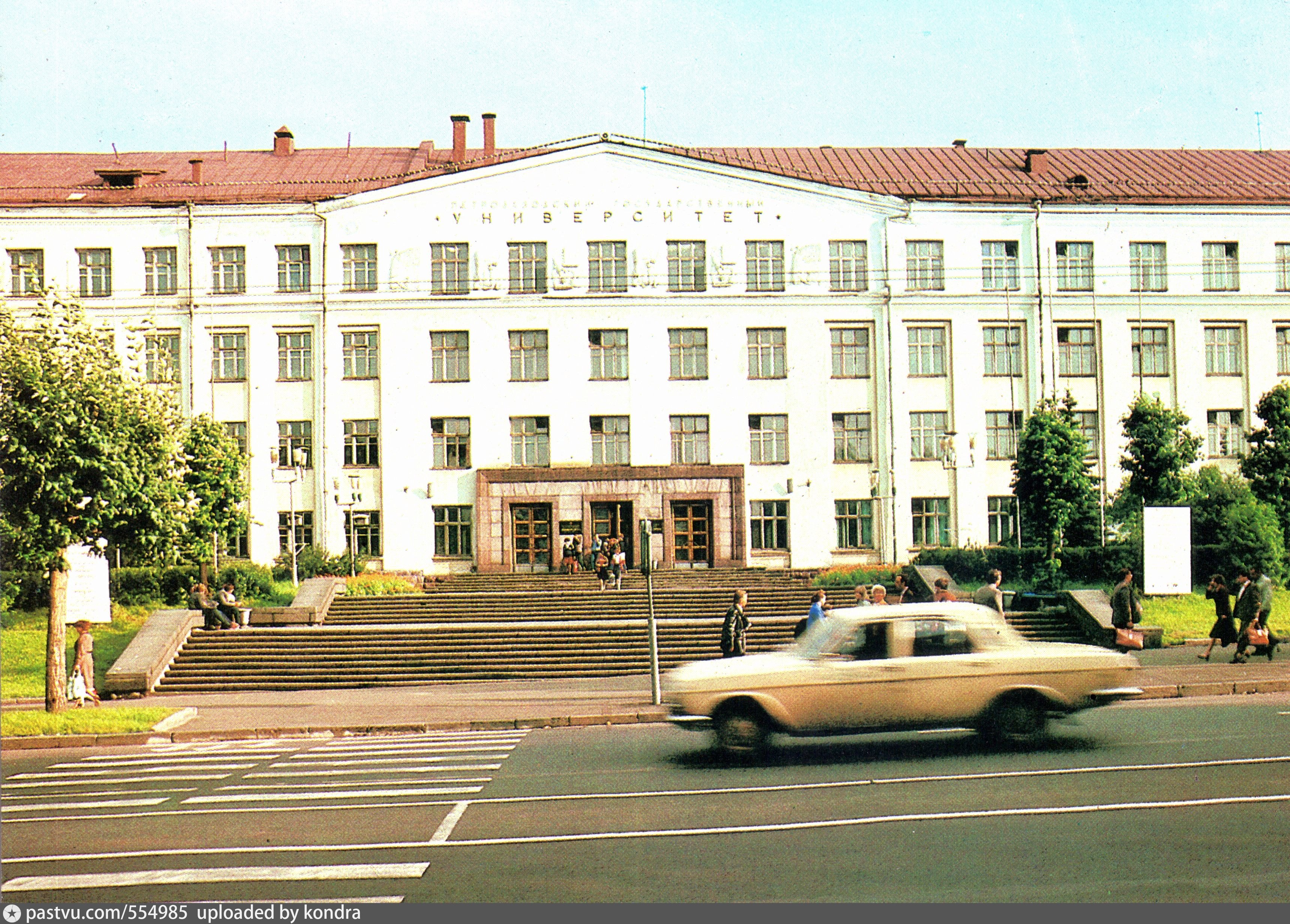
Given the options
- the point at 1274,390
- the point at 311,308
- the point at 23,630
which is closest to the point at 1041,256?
the point at 1274,390

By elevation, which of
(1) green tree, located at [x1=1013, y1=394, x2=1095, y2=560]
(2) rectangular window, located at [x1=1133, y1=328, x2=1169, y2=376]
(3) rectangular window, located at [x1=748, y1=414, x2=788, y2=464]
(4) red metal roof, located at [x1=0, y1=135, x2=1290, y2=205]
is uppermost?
(4) red metal roof, located at [x1=0, y1=135, x2=1290, y2=205]

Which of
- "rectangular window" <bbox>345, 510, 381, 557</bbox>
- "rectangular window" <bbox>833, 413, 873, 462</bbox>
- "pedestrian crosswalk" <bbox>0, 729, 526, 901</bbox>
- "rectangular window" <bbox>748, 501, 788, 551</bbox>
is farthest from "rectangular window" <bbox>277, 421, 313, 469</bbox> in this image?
"pedestrian crosswalk" <bbox>0, 729, 526, 901</bbox>

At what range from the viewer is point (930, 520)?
156ft

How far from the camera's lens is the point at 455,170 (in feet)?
153

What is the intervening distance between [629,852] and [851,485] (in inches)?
1533

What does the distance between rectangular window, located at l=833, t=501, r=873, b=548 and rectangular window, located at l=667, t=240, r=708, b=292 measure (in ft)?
32.2

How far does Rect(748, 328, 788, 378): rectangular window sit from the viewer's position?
4738cm

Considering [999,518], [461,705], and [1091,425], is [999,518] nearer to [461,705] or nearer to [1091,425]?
[1091,425]

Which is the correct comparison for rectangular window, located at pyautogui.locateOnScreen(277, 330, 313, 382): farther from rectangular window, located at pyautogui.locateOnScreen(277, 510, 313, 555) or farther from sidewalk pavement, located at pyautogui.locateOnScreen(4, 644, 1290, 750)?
sidewalk pavement, located at pyautogui.locateOnScreen(4, 644, 1290, 750)

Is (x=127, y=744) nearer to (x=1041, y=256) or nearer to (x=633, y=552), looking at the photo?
(x=633, y=552)

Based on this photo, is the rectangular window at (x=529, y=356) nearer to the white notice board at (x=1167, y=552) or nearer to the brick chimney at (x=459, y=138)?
the brick chimney at (x=459, y=138)

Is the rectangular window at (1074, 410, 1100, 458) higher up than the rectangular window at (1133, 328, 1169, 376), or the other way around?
the rectangular window at (1133, 328, 1169, 376)

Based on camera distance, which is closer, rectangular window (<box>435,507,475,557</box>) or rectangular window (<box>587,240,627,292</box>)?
rectangular window (<box>435,507,475,557</box>)

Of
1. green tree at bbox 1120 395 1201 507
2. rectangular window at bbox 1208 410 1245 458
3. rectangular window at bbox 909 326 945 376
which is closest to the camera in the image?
green tree at bbox 1120 395 1201 507
